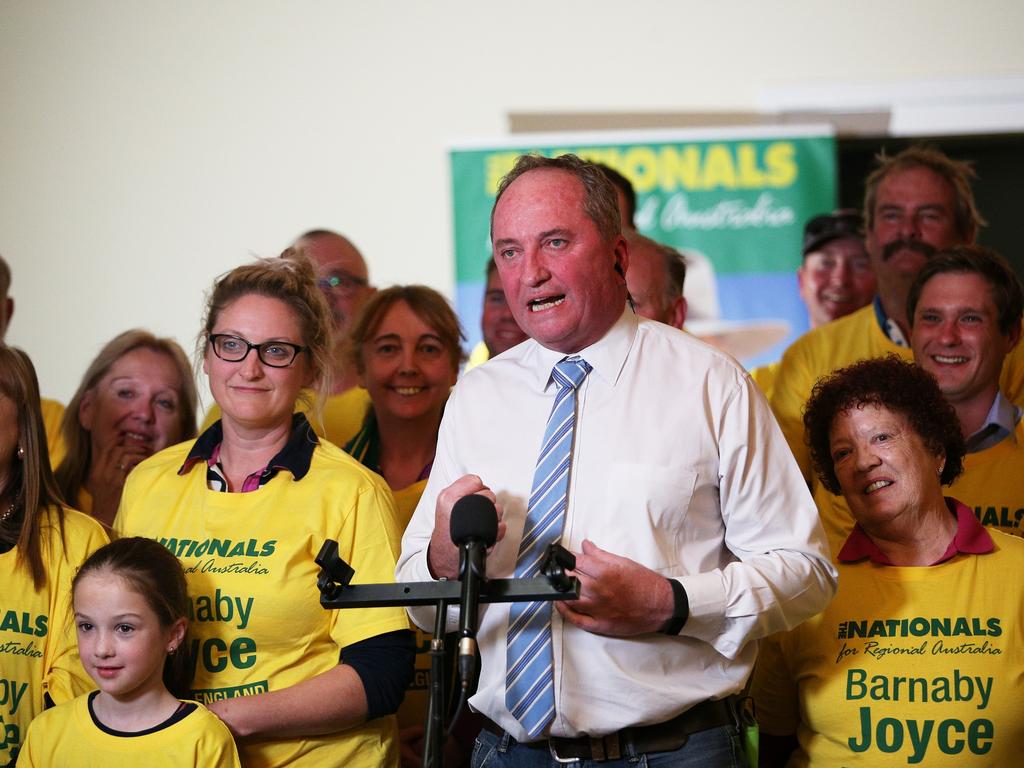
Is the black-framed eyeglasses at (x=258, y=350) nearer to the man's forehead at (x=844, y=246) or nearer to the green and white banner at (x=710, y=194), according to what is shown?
the man's forehead at (x=844, y=246)

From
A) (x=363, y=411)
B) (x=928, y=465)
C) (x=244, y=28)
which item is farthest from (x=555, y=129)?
(x=928, y=465)

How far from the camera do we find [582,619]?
1.90 m

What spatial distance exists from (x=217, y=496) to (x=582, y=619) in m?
0.90

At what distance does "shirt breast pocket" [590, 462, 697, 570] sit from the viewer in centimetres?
198

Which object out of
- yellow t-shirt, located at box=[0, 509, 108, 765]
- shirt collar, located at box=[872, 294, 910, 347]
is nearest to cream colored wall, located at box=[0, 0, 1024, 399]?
shirt collar, located at box=[872, 294, 910, 347]

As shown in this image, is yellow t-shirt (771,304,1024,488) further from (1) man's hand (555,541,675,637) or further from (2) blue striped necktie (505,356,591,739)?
(1) man's hand (555,541,675,637)

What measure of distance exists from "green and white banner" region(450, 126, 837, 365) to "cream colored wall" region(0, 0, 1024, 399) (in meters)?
0.38

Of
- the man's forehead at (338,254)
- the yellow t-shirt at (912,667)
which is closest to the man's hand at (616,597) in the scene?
the yellow t-shirt at (912,667)

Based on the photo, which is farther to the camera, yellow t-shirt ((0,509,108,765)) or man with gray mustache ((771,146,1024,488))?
man with gray mustache ((771,146,1024,488))

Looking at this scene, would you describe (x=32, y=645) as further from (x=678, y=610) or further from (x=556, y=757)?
(x=678, y=610)

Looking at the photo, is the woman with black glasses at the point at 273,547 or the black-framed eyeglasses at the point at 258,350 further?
the black-framed eyeglasses at the point at 258,350

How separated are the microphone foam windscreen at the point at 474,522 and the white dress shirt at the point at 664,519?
0.33 m

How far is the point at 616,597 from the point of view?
1857 millimetres

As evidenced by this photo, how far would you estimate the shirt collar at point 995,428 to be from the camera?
304 centimetres
